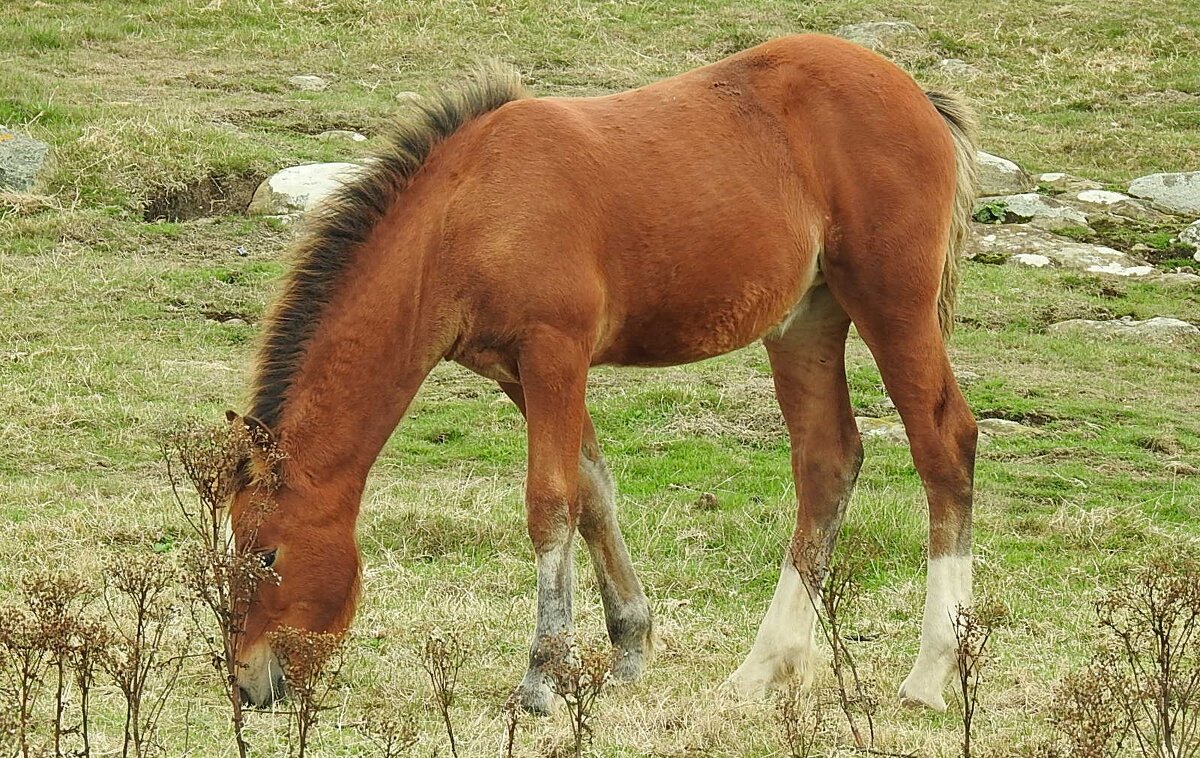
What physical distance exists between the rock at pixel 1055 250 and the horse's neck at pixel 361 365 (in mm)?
9658

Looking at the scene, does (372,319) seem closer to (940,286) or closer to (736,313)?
(736,313)

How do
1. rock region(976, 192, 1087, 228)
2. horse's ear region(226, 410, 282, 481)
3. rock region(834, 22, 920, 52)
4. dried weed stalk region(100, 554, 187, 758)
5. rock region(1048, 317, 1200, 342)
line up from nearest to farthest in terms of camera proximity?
dried weed stalk region(100, 554, 187, 758) → horse's ear region(226, 410, 282, 481) → rock region(1048, 317, 1200, 342) → rock region(976, 192, 1087, 228) → rock region(834, 22, 920, 52)

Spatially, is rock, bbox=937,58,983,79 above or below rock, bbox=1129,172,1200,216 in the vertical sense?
below

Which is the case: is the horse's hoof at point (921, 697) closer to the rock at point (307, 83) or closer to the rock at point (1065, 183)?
the rock at point (1065, 183)

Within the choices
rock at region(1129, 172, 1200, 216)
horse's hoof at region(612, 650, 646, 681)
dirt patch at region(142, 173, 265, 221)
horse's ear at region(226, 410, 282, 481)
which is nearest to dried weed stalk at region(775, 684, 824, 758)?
horse's hoof at region(612, 650, 646, 681)

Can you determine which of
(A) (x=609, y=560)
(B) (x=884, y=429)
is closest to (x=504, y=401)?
(B) (x=884, y=429)

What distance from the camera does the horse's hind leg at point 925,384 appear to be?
5.57 metres

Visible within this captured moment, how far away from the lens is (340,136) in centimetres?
1514

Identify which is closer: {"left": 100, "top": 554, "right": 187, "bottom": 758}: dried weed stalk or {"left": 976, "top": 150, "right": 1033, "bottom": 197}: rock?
{"left": 100, "top": 554, "right": 187, "bottom": 758}: dried weed stalk

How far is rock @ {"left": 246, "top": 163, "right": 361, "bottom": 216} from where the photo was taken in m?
13.2

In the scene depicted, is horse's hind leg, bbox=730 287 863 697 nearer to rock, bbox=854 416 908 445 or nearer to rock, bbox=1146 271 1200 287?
rock, bbox=854 416 908 445

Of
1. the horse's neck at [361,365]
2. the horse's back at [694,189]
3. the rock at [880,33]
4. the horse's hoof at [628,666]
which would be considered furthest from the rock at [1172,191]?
the horse's neck at [361,365]

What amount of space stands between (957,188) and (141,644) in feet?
11.6

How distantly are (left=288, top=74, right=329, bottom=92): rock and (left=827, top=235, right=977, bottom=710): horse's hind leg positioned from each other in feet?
41.0
